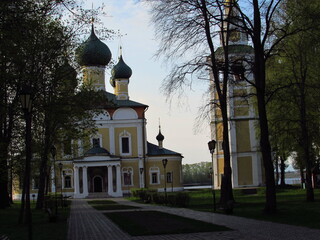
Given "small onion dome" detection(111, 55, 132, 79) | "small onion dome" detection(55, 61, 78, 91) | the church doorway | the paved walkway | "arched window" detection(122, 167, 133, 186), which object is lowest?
the paved walkway

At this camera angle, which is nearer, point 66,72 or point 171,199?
point 66,72

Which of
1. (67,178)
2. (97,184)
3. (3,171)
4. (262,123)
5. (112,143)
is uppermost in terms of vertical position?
(112,143)

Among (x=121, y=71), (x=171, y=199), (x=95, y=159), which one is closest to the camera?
(x=171, y=199)

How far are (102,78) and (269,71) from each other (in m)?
34.2

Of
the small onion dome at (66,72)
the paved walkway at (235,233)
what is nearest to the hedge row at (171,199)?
the small onion dome at (66,72)

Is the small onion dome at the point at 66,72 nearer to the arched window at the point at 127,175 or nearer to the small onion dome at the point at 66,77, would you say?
the small onion dome at the point at 66,77

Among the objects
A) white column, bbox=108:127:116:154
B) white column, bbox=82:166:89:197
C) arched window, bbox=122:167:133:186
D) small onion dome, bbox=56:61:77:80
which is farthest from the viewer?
white column, bbox=108:127:116:154

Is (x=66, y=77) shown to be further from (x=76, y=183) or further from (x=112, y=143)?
(x=112, y=143)

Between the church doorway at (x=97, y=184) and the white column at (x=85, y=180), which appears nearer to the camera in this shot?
the white column at (x=85, y=180)

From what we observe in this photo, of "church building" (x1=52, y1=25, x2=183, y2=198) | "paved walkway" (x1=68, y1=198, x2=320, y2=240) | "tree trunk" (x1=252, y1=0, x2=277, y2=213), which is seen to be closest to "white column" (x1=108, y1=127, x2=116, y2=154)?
"church building" (x1=52, y1=25, x2=183, y2=198)

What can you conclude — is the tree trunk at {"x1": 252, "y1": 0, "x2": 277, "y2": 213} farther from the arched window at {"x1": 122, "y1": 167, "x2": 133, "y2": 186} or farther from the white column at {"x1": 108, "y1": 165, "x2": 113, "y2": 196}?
the arched window at {"x1": 122, "y1": 167, "x2": 133, "y2": 186}

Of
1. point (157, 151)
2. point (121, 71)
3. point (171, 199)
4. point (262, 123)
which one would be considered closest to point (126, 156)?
point (157, 151)

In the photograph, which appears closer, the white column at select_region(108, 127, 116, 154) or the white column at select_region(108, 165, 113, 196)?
the white column at select_region(108, 165, 113, 196)

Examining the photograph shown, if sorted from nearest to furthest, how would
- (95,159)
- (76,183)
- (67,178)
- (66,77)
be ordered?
1. (66,77)
2. (95,159)
3. (76,183)
4. (67,178)
